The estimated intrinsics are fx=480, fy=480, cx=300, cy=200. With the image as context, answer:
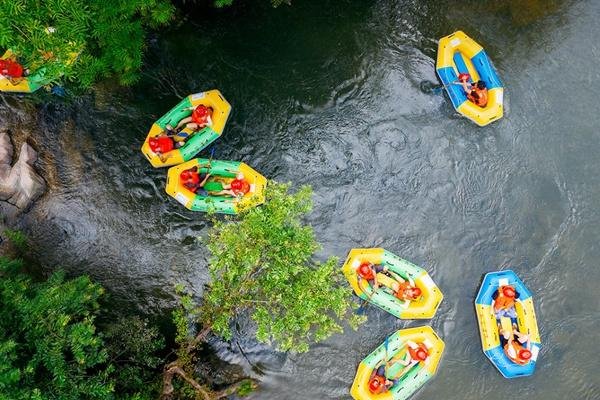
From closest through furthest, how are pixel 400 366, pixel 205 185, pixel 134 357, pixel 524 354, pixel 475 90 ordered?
pixel 134 357 < pixel 524 354 < pixel 400 366 < pixel 205 185 < pixel 475 90

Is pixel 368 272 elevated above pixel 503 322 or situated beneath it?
elevated above

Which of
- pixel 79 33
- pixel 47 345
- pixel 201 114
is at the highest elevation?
pixel 79 33

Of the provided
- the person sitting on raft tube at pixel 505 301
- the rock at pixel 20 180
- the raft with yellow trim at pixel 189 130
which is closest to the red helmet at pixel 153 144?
the raft with yellow trim at pixel 189 130

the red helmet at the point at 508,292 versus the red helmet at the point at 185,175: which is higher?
the red helmet at the point at 185,175

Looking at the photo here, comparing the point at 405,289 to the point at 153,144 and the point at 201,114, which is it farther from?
the point at 153,144

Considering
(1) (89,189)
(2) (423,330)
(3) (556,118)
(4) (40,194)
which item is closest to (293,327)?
(2) (423,330)

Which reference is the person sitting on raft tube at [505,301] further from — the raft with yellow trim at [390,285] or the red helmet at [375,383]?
the red helmet at [375,383]

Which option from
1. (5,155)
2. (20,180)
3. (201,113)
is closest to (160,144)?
(201,113)
